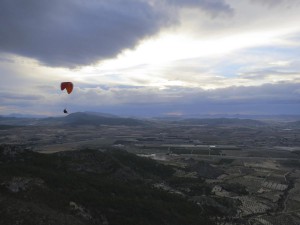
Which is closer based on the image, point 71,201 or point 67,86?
point 71,201

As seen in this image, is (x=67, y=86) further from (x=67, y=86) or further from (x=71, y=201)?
(x=71, y=201)

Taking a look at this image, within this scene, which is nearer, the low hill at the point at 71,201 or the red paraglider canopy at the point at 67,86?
the low hill at the point at 71,201

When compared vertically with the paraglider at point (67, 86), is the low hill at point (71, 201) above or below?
below

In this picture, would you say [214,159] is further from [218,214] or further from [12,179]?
[12,179]

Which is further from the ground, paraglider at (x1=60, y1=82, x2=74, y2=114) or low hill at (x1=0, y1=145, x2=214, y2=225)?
paraglider at (x1=60, y1=82, x2=74, y2=114)

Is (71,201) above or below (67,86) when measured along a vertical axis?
below

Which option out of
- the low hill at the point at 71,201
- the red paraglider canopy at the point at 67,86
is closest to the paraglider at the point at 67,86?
the red paraglider canopy at the point at 67,86

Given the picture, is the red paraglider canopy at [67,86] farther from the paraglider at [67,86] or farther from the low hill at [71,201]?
the low hill at [71,201]

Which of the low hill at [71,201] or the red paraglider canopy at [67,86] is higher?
the red paraglider canopy at [67,86]

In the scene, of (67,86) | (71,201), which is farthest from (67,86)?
(71,201)

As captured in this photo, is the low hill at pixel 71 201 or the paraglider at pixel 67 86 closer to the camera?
the low hill at pixel 71 201

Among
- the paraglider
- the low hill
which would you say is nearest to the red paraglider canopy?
the paraglider

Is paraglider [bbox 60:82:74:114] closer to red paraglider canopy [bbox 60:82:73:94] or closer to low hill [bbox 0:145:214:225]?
red paraglider canopy [bbox 60:82:73:94]
